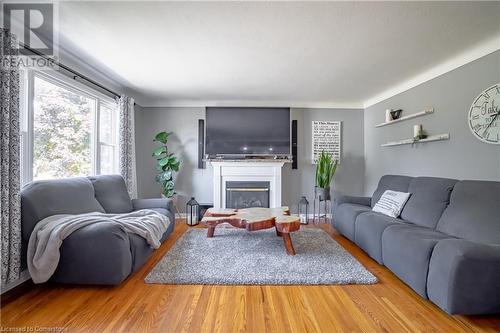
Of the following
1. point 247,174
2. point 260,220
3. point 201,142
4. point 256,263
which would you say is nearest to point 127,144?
point 201,142

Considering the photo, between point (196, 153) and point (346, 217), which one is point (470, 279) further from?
point (196, 153)

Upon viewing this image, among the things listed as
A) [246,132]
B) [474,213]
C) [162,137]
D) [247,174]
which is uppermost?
[246,132]

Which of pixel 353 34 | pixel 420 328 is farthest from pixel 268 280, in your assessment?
pixel 353 34

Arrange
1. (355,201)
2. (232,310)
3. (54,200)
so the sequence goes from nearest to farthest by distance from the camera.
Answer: (232,310)
(54,200)
(355,201)

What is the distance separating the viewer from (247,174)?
4402 mm

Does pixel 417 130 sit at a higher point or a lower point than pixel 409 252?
higher

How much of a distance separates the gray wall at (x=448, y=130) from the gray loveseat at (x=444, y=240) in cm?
30

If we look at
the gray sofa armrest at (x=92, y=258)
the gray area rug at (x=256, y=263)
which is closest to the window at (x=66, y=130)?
the gray sofa armrest at (x=92, y=258)

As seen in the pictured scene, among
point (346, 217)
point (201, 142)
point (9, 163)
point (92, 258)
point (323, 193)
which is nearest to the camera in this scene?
point (9, 163)

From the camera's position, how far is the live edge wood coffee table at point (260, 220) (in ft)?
8.73

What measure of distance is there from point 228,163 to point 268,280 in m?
2.57

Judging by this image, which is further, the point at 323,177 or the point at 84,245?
the point at 323,177

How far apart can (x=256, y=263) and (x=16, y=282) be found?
205 cm

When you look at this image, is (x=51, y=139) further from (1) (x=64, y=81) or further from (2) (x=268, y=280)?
(2) (x=268, y=280)
